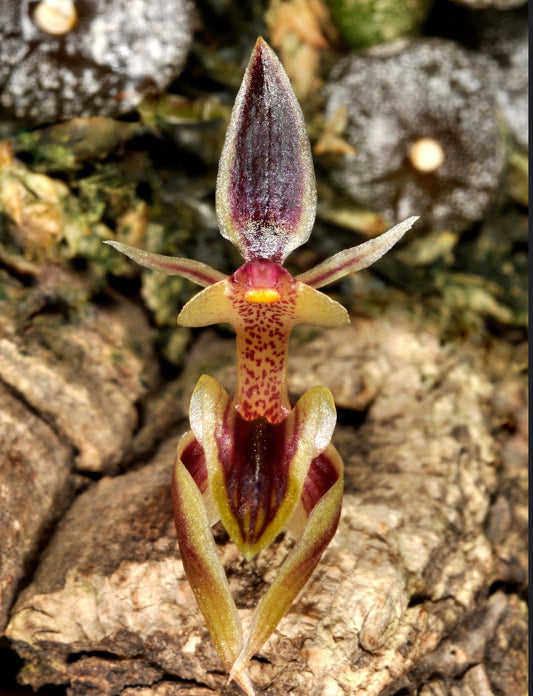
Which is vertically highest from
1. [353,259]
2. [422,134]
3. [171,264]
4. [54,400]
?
[422,134]

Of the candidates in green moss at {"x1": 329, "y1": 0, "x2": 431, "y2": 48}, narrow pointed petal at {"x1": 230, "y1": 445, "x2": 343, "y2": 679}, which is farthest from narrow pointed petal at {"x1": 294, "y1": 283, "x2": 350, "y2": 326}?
green moss at {"x1": 329, "y1": 0, "x2": 431, "y2": 48}

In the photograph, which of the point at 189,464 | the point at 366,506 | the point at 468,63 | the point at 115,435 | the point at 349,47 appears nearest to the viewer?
the point at 189,464

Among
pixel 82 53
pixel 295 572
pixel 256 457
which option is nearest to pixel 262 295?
pixel 256 457

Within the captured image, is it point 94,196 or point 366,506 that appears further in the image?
point 94,196

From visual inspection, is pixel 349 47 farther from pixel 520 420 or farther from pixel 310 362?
pixel 520 420

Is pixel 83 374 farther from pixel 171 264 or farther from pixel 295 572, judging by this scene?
pixel 295 572

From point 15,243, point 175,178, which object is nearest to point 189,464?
point 15,243

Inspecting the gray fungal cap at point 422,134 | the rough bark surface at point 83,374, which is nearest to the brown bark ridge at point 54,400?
the rough bark surface at point 83,374
